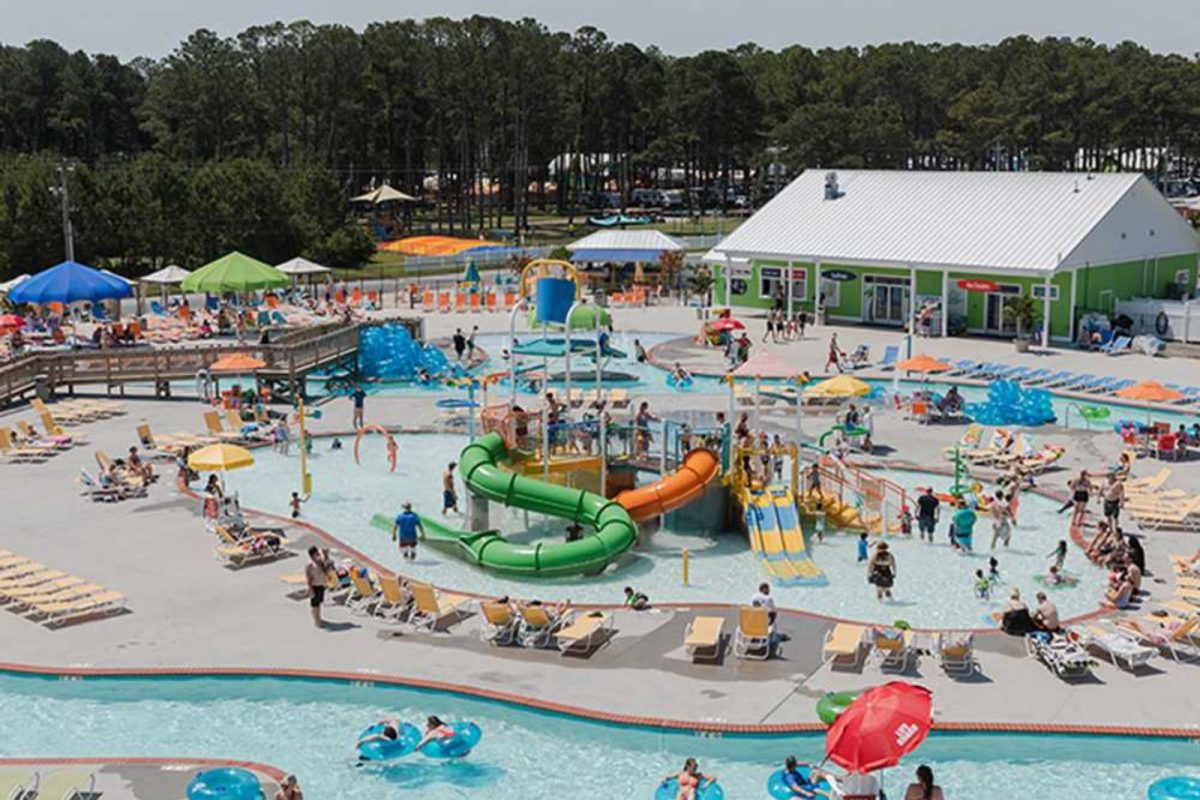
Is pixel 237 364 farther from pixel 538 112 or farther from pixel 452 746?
pixel 538 112

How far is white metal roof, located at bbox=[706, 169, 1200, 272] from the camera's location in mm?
46625

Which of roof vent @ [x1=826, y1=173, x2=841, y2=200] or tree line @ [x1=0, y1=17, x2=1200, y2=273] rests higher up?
tree line @ [x1=0, y1=17, x2=1200, y2=273]

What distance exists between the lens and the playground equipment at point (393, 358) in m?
41.4

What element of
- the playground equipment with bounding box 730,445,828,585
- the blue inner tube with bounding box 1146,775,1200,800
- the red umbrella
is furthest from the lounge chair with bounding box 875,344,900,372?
the red umbrella

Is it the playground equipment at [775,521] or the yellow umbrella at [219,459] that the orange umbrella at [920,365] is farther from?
the yellow umbrella at [219,459]

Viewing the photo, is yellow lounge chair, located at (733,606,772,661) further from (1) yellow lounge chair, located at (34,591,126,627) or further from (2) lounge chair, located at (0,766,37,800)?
(1) yellow lounge chair, located at (34,591,126,627)

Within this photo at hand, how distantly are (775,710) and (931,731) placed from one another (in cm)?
184

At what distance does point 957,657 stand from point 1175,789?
148 inches

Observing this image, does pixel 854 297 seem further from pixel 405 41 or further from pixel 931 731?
pixel 405 41

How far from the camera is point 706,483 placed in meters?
24.3

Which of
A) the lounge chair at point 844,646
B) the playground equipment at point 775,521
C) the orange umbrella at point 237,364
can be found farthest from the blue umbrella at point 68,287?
the lounge chair at point 844,646

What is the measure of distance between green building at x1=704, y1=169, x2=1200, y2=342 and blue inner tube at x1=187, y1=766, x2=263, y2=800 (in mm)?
35825

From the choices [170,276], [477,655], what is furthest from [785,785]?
[170,276]

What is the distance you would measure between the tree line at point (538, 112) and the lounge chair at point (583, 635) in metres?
59.3
